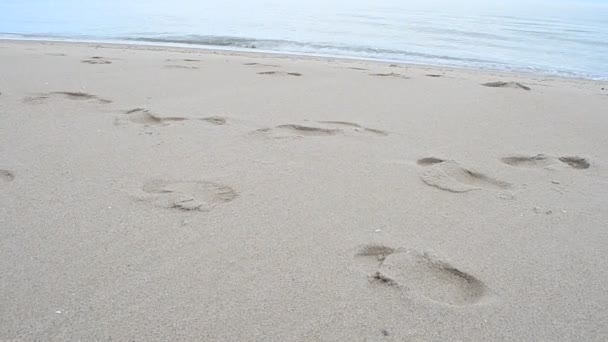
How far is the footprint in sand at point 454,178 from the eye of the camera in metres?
2.06

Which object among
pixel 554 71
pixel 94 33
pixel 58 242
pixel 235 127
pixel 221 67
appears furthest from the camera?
pixel 94 33

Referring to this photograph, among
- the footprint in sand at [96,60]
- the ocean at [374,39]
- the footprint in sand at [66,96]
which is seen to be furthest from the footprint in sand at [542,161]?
the ocean at [374,39]

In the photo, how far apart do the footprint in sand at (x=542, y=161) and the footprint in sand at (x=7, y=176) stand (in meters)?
2.29

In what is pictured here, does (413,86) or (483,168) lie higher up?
(413,86)

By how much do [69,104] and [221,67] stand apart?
6.90 feet

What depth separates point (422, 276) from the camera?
1.43 metres

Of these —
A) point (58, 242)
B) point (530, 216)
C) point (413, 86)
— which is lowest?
point (58, 242)

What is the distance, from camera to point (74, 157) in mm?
2250

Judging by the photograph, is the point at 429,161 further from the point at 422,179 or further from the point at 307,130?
the point at 307,130

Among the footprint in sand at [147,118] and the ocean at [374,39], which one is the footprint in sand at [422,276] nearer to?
the footprint in sand at [147,118]

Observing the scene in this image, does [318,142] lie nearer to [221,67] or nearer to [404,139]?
[404,139]

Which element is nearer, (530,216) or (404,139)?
(530,216)

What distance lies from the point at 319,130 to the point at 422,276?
1467mm

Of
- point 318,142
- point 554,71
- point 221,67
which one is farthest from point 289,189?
point 554,71
